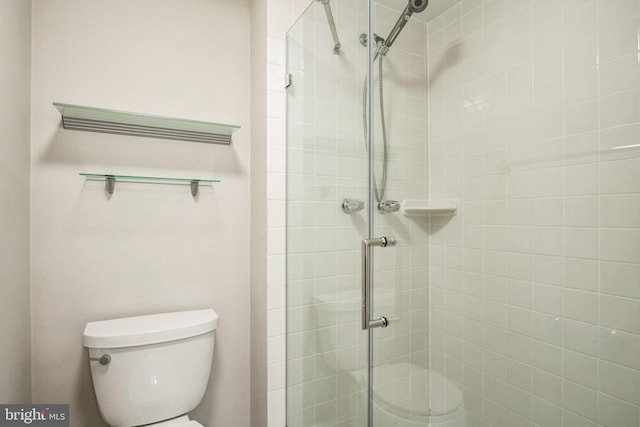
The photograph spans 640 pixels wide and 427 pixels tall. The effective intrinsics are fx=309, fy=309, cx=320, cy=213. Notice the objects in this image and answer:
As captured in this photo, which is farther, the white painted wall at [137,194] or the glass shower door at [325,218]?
the white painted wall at [137,194]

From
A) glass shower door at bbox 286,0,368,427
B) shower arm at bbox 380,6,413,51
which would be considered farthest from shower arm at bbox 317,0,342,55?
shower arm at bbox 380,6,413,51

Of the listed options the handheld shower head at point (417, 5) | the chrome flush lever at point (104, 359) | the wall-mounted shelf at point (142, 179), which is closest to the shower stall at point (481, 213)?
the handheld shower head at point (417, 5)

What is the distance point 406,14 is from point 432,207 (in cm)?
57

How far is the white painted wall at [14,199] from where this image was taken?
86cm

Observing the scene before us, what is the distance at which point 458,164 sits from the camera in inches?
36.6

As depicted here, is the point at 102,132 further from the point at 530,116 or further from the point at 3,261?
the point at 530,116

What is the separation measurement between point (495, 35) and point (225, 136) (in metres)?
1.07

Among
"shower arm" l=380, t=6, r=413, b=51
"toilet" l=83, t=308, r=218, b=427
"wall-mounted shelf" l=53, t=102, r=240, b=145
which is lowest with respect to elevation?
"toilet" l=83, t=308, r=218, b=427

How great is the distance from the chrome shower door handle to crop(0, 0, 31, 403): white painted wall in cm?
99

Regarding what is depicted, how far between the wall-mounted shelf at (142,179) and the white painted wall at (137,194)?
1.1 inches

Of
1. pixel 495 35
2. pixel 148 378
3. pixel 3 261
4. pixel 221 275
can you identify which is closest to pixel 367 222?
pixel 495 35

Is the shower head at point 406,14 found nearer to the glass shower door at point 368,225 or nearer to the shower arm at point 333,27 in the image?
the glass shower door at point 368,225

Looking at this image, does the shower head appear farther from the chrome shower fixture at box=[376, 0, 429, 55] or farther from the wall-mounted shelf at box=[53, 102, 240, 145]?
the wall-mounted shelf at box=[53, 102, 240, 145]

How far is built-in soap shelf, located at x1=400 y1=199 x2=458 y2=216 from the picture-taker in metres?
0.91
